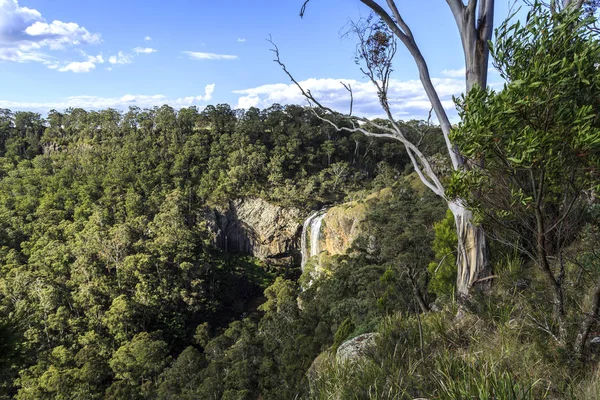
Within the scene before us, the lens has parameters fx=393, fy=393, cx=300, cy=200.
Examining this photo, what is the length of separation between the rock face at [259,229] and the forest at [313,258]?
2.98 feet

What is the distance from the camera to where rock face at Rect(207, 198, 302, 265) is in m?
34.8

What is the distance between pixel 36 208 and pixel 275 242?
64.9 feet

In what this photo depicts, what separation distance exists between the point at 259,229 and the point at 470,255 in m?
31.4

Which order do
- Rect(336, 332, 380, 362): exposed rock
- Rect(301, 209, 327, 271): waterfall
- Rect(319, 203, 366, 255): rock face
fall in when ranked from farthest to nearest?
Rect(301, 209, 327, 271): waterfall < Rect(319, 203, 366, 255): rock face < Rect(336, 332, 380, 362): exposed rock

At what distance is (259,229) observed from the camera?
35.3 metres

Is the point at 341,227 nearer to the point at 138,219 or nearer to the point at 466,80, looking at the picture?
the point at 138,219

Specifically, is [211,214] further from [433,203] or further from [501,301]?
[501,301]

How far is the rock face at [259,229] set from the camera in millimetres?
34750

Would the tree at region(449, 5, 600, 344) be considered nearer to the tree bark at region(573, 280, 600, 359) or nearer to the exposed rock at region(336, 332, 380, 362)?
the tree bark at region(573, 280, 600, 359)

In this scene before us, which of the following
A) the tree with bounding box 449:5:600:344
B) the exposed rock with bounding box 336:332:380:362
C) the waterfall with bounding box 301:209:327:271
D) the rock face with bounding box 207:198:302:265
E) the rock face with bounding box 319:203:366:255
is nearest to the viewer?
the tree with bounding box 449:5:600:344

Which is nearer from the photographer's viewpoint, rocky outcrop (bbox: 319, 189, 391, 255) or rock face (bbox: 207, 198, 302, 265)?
rocky outcrop (bbox: 319, 189, 391, 255)

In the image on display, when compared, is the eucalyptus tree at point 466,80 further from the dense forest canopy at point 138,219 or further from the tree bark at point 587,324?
the dense forest canopy at point 138,219

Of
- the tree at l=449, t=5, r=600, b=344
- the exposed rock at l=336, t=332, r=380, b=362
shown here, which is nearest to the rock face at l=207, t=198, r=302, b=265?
the exposed rock at l=336, t=332, r=380, b=362

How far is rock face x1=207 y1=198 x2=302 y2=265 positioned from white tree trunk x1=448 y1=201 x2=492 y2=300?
29.3 meters
